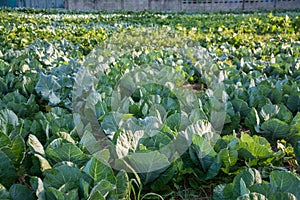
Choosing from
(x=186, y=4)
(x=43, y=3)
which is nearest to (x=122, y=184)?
(x=186, y=4)

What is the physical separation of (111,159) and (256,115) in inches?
46.6

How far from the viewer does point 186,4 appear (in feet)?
95.5

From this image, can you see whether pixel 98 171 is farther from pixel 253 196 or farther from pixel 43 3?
pixel 43 3

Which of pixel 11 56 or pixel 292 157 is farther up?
pixel 11 56

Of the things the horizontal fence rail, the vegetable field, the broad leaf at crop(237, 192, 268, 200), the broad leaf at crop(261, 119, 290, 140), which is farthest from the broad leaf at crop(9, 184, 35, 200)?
the horizontal fence rail

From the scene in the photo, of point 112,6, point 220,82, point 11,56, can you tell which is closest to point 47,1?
point 112,6

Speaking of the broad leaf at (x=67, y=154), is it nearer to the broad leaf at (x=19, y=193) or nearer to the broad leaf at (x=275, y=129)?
the broad leaf at (x=19, y=193)

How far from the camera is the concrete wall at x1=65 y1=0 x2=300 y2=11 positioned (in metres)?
27.3

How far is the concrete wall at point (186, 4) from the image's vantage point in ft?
89.5

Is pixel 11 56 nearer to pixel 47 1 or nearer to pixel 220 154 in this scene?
pixel 220 154

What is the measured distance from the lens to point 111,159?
2.15m

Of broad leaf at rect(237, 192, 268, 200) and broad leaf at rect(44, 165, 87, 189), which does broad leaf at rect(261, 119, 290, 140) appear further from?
broad leaf at rect(44, 165, 87, 189)

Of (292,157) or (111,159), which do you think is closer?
(111,159)

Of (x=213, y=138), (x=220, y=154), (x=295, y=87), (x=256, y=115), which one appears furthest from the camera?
(x=295, y=87)
